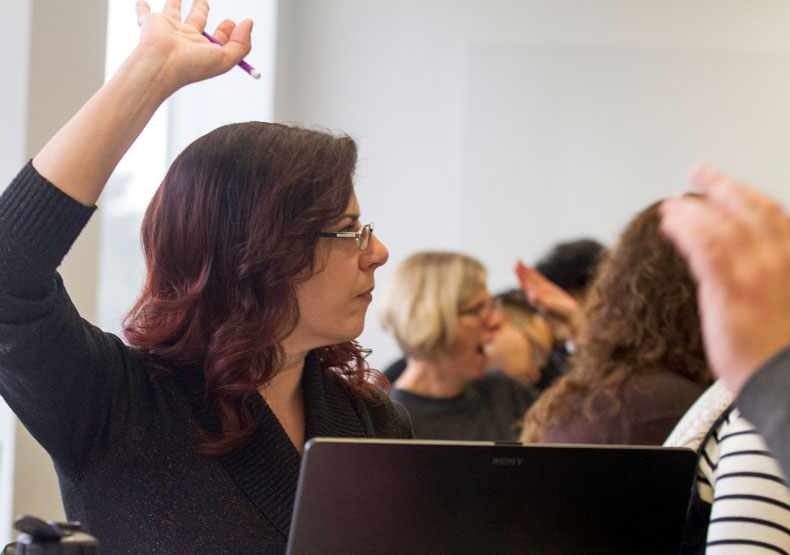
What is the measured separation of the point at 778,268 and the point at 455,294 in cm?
239

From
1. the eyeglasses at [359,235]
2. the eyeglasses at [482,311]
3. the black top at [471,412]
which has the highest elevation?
the eyeglasses at [359,235]

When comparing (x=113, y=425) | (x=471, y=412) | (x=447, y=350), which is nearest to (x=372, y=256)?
(x=113, y=425)

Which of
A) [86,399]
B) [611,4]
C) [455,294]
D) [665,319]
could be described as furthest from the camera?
[611,4]

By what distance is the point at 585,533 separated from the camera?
3.50 ft

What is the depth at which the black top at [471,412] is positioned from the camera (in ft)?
9.66

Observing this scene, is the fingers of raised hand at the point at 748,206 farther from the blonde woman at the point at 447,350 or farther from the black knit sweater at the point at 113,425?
the blonde woman at the point at 447,350

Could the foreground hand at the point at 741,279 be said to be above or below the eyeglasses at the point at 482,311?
above

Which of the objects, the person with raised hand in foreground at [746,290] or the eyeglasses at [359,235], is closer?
the person with raised hand in foreground at [746,290]

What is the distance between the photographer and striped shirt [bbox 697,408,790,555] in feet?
4.01

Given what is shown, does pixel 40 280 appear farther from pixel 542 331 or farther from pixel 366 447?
pixel 542 331

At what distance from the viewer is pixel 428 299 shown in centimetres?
303

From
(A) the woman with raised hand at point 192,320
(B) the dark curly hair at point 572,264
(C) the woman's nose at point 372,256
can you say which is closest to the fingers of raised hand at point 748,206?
(A) the woman with raised hand at point 192,320

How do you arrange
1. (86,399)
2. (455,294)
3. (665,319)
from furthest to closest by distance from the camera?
1. (455,294)
2. (665,319)
3. (86,399)

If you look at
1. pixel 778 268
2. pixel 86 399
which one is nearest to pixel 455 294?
pixel 86 399
